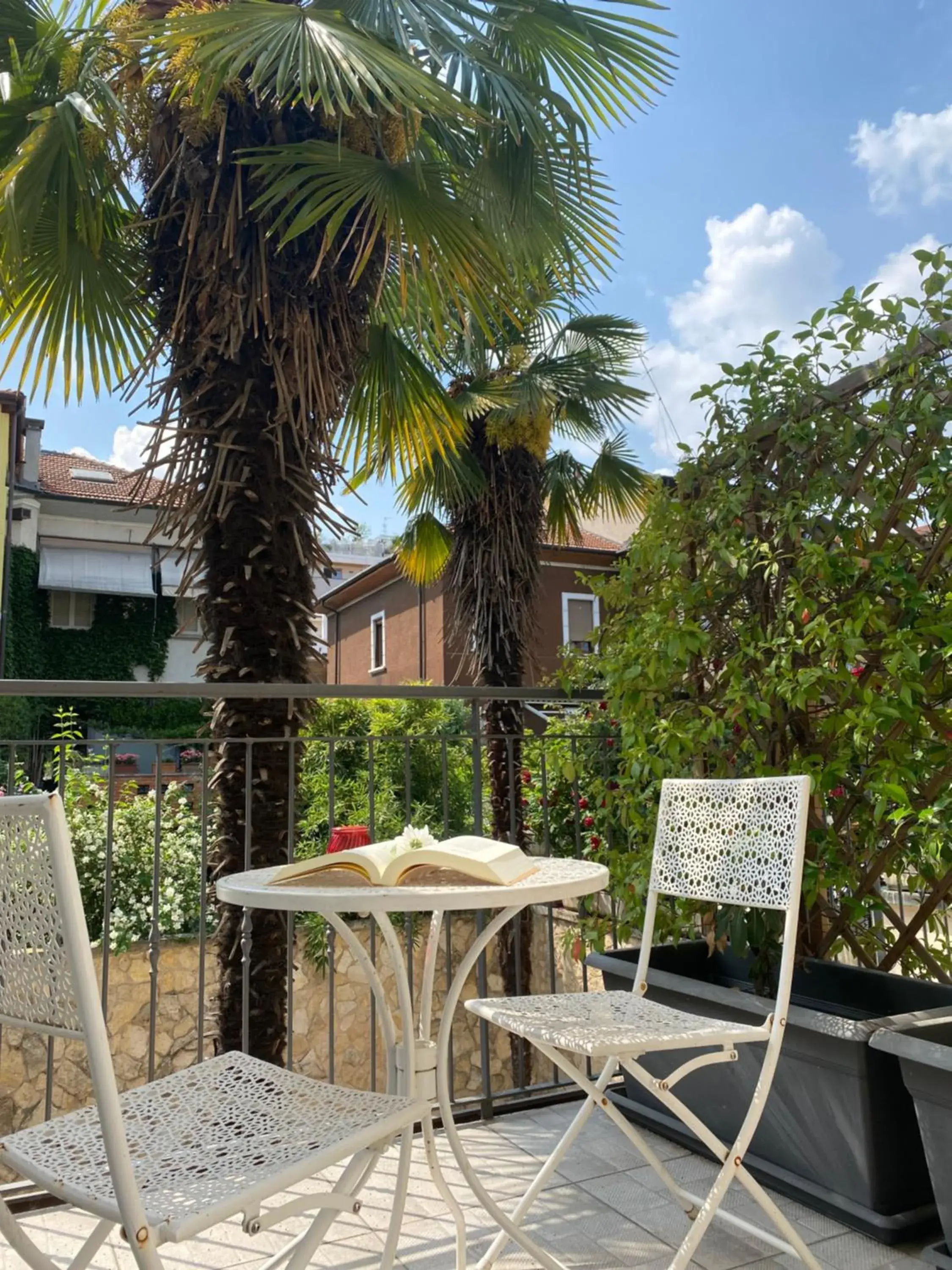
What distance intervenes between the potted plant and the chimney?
18734mm

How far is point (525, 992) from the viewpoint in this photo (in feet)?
25.6

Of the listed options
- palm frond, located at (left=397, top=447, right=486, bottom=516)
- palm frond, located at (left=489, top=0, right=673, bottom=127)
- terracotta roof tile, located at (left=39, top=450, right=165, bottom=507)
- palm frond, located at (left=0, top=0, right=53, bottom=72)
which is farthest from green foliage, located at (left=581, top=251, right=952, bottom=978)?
terracotta roof tile, located at (left=39, top=450, right=165, bottom=507)

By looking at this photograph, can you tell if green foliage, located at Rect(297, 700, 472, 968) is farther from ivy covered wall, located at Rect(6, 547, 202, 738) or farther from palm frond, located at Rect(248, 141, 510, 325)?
ivy covered wall, located at Rect(6, 547, 202, 738)

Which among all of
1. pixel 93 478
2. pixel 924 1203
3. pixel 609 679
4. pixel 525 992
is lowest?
pixel 525 992

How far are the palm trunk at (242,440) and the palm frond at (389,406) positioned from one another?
92 cm

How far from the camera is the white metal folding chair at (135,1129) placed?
1.12m

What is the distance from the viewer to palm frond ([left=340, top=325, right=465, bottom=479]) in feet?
15.5

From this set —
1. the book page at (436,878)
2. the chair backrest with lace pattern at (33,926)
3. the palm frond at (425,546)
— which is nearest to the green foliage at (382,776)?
the palm frond at (425,546)

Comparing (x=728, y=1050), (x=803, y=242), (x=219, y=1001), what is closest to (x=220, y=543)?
(x=219, y=1001)

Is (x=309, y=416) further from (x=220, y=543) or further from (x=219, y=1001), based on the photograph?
(x=219, y=1001)

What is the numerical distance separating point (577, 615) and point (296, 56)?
49.2ft

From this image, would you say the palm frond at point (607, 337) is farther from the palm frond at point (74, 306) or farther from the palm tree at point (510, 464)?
the palm frond at point (74, 306)

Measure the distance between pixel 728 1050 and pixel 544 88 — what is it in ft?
11.9

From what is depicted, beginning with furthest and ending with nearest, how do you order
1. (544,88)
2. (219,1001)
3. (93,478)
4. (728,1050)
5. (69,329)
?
(93,478) < (69,329) < (544,88) < (219,1001) < (728,1050)
